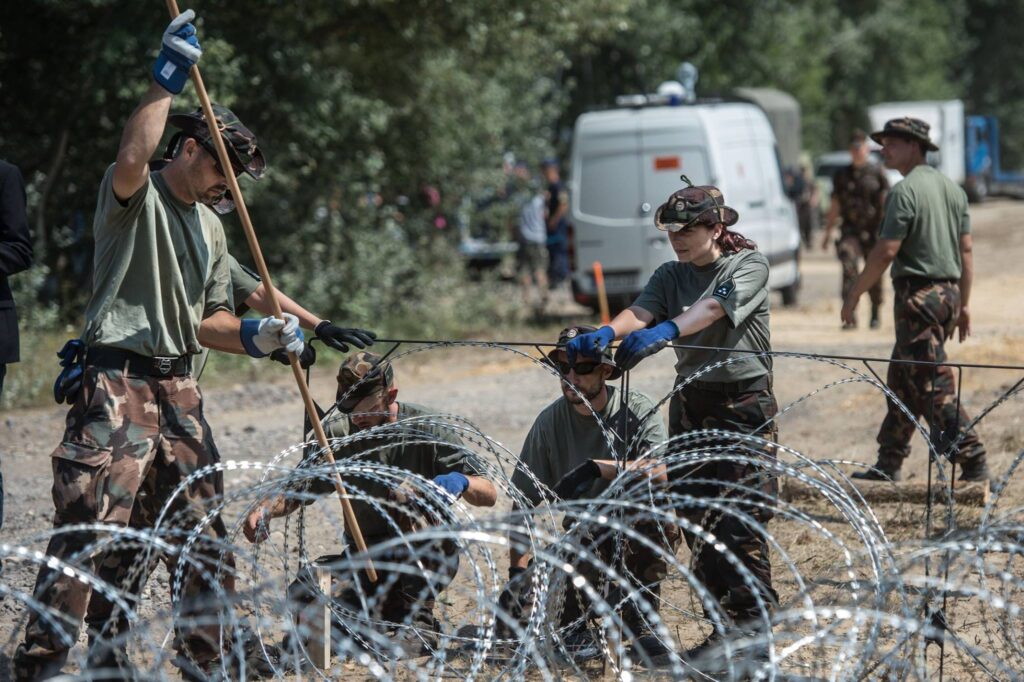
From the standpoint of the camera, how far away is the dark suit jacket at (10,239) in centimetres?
440

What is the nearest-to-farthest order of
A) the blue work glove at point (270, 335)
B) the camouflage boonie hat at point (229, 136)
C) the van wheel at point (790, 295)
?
the camouflage boonie hat at point (229, 136) → the blue work glove at point (270, 335) → the van wheel at point (790, 295)

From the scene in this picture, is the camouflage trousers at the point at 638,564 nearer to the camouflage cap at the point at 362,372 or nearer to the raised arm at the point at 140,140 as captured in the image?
the camouflage cap at the point at 362,372

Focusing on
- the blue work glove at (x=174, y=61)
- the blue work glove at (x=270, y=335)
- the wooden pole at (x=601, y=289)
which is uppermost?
the blue work glove at (x=174, y=61)

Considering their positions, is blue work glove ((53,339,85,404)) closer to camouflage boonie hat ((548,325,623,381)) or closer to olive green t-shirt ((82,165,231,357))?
olive green t-shirt ((82,165,231,357))

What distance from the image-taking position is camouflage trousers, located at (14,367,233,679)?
3943 mm

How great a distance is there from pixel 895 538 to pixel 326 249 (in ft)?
29.0

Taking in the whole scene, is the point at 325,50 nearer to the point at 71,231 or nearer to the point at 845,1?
the point at 71,231

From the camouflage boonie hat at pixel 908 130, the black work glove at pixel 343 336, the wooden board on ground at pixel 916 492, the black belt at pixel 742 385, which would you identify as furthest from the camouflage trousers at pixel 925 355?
the black work glove at pixel 343 336

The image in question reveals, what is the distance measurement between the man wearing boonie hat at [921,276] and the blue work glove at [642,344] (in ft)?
7.63

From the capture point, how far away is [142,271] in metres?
4.09

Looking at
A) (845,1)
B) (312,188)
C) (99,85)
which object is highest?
(845,1)

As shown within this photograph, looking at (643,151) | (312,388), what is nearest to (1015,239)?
(643,151)

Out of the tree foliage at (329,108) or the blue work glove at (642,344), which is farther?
the tree foliage at (329,108)

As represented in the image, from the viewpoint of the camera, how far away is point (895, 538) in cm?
603
